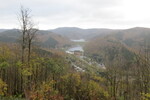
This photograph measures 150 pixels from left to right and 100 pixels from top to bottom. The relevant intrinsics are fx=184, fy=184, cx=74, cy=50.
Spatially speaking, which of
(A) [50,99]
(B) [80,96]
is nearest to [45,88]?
(A) [50,99]

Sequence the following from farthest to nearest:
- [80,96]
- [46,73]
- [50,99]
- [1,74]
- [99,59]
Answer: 1. [99,59]
2. [46,73]
3. [80,96]
4. [1,74]
5. [50,99]

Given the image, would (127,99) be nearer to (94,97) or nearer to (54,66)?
(94,97)

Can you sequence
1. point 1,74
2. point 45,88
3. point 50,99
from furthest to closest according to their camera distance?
point 1,74 < point 50,99 < point 45,88

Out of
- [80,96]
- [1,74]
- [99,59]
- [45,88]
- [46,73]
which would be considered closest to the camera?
[45,88]

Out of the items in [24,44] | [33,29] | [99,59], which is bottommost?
[99,59]

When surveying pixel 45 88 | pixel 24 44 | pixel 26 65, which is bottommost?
pixel 45 88

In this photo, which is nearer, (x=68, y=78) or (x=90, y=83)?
(x=90, y=83)

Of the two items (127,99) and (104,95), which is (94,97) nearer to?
(104,95)

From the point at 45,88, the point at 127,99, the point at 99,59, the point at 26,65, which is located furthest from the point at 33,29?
the point at 99,59

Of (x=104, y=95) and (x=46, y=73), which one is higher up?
(x=46, y=73)
